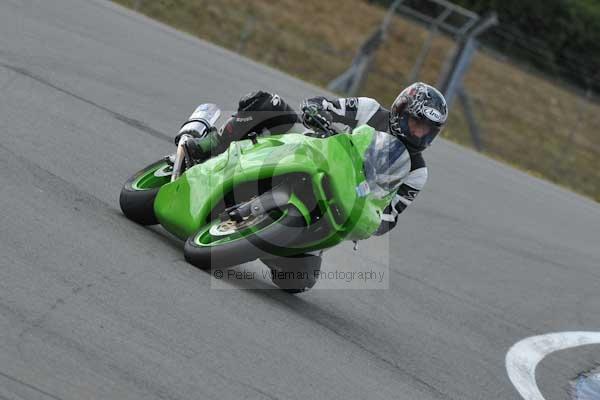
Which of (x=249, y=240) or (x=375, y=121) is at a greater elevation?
(x=375, y=121)

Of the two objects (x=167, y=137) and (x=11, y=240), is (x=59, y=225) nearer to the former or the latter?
(x=11, y=240)

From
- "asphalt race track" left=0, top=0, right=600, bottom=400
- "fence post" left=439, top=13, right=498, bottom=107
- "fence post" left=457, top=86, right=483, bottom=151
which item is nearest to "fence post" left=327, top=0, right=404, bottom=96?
"fence post" left=439, top=13, right=498, bottom=107

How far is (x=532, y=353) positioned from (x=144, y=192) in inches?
122

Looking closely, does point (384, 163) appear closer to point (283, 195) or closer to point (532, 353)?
point (283, 195)

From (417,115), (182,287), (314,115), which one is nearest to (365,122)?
(314,115)

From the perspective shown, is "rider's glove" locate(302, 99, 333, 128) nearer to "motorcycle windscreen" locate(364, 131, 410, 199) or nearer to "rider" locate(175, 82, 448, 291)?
"rider" locate(175, 82, 448, 291)

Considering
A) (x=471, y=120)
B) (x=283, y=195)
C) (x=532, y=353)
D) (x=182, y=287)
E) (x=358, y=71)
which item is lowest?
(x=471, y=120)

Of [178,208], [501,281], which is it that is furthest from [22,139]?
[501,281]

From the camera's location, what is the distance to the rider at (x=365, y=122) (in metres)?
6.91

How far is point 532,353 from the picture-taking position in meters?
8.37

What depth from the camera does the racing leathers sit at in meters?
7.27

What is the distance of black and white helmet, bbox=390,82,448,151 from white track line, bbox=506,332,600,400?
5.61ft

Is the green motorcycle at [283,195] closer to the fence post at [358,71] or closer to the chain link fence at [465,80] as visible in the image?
the fence post at [358,71]

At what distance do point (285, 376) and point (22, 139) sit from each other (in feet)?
12.2
